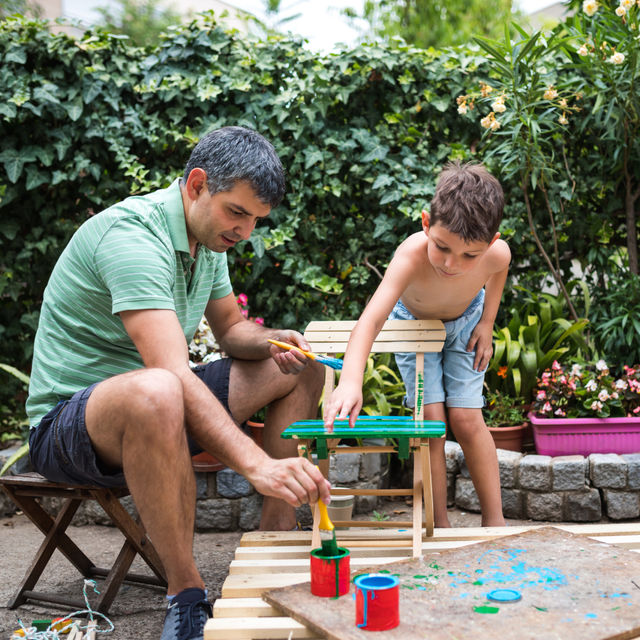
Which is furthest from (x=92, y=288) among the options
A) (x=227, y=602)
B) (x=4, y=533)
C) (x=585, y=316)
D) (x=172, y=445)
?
(x=585, y=316)

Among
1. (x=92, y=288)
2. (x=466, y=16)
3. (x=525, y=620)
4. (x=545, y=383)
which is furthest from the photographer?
(x=466, y=16)

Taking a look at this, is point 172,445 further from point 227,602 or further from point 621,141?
point 621,141

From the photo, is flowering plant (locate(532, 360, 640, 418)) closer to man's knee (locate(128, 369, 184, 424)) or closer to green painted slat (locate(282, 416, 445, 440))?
green painted slat (locate(282, 416, 445, 440))

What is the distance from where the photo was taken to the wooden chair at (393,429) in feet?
7.20

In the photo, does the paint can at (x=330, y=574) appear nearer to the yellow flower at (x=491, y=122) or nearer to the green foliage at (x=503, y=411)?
the green foliage at (x=503, y=411)

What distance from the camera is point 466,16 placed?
639 inches

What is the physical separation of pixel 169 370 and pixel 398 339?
1.10 metres

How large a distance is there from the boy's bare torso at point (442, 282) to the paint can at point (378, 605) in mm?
1373

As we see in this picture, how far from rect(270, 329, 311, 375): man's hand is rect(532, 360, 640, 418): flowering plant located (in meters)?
1.70

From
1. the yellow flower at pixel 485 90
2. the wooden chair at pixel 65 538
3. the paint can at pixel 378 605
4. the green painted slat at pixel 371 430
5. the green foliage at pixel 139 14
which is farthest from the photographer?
the green foliage at pixel 139 14

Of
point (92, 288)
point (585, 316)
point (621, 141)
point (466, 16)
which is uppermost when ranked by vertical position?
point (466, 16)

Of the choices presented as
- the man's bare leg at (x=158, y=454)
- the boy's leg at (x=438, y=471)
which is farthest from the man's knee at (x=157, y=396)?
the boy's leg at (x=438, y=471)

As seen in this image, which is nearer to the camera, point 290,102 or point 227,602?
point 227,602

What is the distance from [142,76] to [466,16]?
1401 cm
